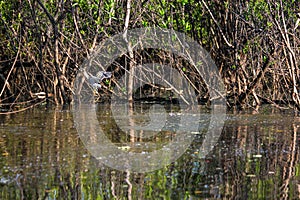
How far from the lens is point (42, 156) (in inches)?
257

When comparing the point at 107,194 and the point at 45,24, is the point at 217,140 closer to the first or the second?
the point at 107,194

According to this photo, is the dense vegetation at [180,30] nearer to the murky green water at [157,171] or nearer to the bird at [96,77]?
the bird at [96,77]

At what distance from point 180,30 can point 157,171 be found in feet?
21.3

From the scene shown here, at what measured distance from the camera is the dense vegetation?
10.9m

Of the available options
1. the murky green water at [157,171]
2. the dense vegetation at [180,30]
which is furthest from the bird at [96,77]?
the murky green water at [157,171]

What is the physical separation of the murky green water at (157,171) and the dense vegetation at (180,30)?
266 centimetres

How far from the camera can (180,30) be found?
12.1m

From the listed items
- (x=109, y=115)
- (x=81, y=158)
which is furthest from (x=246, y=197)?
(x=109, y=115)

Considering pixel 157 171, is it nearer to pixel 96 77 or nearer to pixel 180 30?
pixel 180 30

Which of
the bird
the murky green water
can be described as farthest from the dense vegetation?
the murky green water

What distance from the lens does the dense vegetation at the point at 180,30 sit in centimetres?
1091

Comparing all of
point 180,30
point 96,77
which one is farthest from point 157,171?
point 96,77

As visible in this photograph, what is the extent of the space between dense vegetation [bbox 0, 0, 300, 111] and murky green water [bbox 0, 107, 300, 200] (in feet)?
8.72

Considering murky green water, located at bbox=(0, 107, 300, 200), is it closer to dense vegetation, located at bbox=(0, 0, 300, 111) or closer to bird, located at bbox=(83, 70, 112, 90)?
dense vegetation, located at bbox=(0, 0, 300, 111)
